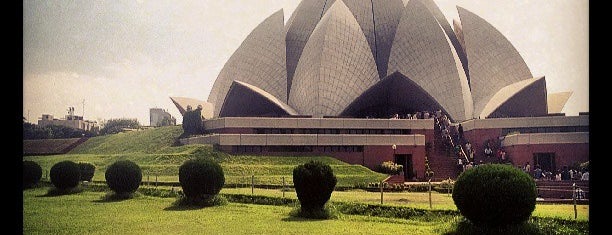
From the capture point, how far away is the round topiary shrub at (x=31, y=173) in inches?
485

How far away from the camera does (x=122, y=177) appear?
12.0 metres

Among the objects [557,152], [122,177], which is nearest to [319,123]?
[557,152]

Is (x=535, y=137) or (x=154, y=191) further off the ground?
(x=535, y=137)

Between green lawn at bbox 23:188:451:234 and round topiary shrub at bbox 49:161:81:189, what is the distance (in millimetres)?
1231

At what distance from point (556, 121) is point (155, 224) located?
1403 cm

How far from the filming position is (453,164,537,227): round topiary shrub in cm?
740

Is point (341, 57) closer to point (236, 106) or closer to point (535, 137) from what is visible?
point (236, 106)

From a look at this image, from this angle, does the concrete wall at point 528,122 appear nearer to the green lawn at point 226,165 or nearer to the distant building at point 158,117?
the green lawn at point 226,165

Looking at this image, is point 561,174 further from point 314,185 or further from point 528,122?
point 314,185

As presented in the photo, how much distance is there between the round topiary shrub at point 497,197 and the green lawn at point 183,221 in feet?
2.83

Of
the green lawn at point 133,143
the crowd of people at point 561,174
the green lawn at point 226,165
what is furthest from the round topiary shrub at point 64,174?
the crowd of people at point 561,174
